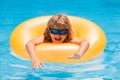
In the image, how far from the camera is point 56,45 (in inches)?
178

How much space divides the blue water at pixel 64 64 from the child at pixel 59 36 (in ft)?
0.99

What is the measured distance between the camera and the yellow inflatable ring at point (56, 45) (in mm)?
4469

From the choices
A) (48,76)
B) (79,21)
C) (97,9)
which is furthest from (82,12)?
(48,76)

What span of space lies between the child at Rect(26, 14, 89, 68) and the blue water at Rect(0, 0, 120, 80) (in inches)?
11.8

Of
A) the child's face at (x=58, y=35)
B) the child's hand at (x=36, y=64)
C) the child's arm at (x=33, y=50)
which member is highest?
the child's face at (x=58, y=35)

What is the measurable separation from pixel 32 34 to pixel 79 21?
70cm

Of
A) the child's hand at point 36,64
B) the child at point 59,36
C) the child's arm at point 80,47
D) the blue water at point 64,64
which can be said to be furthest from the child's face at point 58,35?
the child's hand at point 36,64

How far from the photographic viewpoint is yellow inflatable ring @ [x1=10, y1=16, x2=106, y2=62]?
447 centimetres

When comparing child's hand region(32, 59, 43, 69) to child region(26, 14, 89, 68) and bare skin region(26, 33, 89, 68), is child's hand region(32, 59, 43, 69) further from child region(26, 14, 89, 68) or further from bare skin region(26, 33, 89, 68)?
child region(26, 14, 89, 68)

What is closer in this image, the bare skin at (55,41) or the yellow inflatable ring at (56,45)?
the bare skin at (55,41)

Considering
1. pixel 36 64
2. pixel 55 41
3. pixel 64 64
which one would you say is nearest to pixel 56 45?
pixel 55 41

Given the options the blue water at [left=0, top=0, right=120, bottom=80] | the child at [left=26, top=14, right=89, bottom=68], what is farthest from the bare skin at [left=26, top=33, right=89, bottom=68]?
the blue water at [left=0, top=0, right=120, bottom=80]

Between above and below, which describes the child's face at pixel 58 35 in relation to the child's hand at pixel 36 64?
above

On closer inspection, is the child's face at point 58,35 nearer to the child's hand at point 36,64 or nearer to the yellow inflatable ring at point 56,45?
the yellow inflatable ring at point 56,45
